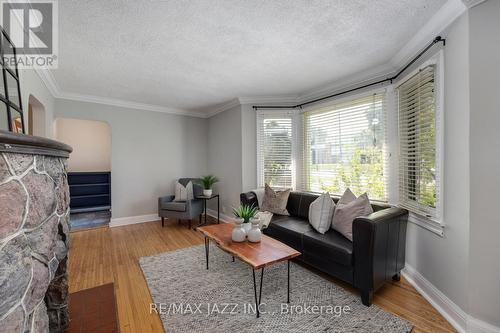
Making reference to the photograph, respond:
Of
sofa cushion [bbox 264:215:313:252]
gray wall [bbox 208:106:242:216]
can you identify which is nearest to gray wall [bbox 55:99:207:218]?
gray wall [bbox 208:106:242:216]

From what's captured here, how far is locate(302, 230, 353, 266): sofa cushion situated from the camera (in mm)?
2083

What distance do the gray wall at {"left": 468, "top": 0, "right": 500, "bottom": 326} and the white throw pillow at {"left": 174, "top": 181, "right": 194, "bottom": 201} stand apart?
419 cm

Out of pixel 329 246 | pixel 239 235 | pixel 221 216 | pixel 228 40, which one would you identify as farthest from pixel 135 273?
pixel 228 40

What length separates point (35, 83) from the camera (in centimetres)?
271

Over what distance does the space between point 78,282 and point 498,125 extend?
401 centimetres

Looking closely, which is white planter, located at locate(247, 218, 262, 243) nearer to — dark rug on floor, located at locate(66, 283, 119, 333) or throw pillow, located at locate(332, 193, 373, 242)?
throw pillow, located at locate(332, 193, 373, 242)

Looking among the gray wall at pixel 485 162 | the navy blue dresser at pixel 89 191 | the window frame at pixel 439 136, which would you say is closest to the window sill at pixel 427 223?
the window frame at pixel 439 136

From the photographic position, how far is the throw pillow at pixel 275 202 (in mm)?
3354

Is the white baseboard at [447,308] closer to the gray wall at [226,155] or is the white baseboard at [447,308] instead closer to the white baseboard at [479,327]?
the white baseboard at [479,327]

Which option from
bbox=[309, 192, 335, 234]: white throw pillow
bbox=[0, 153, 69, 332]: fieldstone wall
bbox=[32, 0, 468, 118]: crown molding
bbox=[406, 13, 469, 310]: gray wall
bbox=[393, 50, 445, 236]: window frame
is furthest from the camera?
bbox=[309, 192, 335, 234]: white throw pillow

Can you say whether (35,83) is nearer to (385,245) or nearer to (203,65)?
(203,65)

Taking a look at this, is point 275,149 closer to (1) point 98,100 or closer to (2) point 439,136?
(2) point 439,136

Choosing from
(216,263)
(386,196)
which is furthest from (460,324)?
(216,263)

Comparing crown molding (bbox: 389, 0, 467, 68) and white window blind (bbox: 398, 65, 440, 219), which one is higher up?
crown molding (bbox: 389, 0, 467, 68)
